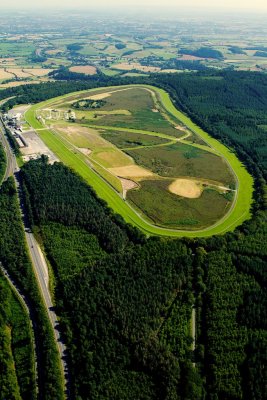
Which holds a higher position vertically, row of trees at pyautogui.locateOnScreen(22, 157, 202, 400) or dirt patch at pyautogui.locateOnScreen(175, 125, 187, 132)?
dirt patch at pyautogui.locateOnScreen(175, 125, 187, 132)

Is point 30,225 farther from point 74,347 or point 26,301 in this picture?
point 74,347

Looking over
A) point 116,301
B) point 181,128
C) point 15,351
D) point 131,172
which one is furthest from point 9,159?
point 15,351

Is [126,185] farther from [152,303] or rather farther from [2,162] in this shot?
[152,303]

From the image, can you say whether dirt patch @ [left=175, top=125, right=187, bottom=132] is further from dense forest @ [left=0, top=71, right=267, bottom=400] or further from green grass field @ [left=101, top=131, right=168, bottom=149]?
dense forest @ [left=0, top=71, right=267, bottom=400]

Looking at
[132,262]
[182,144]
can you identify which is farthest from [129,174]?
[132,262]

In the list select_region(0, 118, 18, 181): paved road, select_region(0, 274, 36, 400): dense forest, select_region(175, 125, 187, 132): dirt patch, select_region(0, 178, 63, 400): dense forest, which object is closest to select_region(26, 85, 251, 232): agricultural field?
select_region(175, 125, 187, 132): dirt patch

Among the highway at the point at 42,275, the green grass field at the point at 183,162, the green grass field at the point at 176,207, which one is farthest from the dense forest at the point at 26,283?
the green grass field at the point at 183,162
